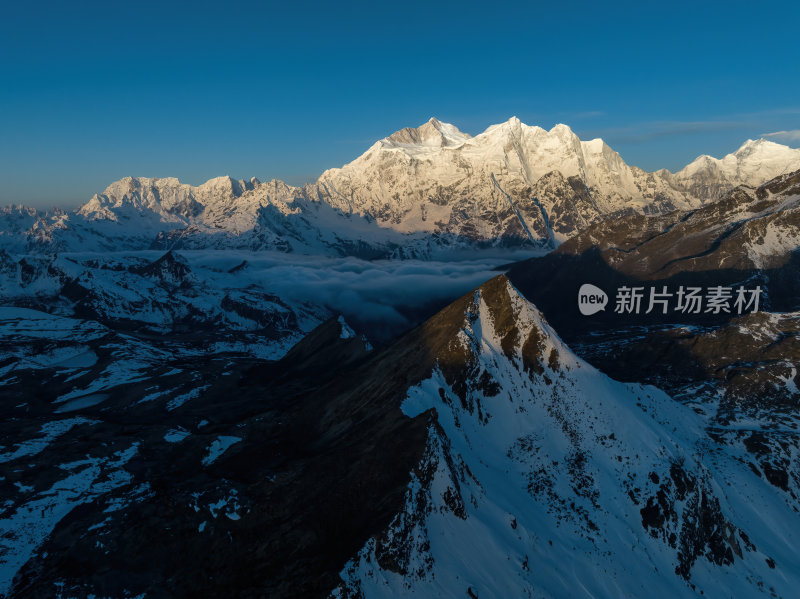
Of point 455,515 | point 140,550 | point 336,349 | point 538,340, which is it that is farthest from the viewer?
point 336,349

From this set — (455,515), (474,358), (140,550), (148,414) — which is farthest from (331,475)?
(148,414)

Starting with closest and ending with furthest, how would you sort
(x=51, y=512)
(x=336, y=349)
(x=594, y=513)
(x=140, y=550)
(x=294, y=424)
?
1. (x=140, y=550)
2. (x=594, y=513)
3. (x=51, y=512)
4. (x=294, y=424)
5. (x=336, y=349)

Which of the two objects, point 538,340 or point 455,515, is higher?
point 538,340

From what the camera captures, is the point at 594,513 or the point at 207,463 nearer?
the point at 594,513

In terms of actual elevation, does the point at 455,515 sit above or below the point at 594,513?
above

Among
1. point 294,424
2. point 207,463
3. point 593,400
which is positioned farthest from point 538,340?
point 207,463

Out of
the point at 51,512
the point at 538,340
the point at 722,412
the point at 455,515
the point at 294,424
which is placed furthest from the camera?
the point at 722,412

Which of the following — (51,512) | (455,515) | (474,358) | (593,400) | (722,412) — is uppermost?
(474,358)

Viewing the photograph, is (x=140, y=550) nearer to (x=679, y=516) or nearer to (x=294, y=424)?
(x=294, y=424)

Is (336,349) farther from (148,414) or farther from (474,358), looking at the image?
(474,358)
